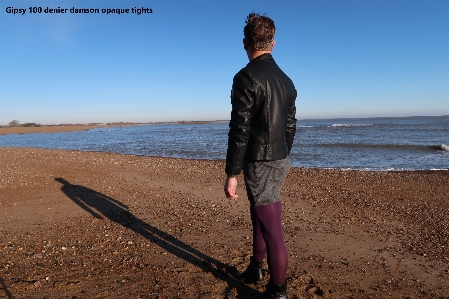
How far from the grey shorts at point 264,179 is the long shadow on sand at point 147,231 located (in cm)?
113

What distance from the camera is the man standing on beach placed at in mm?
2523

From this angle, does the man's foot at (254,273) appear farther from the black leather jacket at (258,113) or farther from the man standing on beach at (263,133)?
the black leather jacket at (258,113)

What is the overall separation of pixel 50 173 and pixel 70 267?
7.56m

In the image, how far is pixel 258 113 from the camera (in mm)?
2582

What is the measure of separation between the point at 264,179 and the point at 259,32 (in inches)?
47.0

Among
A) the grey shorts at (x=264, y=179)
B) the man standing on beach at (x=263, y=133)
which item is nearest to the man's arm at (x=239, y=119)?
the man standing on beach at (x=263, y=133)

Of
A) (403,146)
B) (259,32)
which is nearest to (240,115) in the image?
(259,32)

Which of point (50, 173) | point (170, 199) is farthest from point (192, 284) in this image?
point (50, 173)

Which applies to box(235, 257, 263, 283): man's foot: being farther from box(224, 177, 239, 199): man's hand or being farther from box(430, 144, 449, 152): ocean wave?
box(430, 144, 449, 152): ocean wave

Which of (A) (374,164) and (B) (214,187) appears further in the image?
(A) (374,164)

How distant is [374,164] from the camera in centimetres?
1653

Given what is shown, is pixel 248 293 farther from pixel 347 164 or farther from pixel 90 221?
pixel 347 164

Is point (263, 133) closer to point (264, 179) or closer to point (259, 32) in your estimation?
point (264, 179)

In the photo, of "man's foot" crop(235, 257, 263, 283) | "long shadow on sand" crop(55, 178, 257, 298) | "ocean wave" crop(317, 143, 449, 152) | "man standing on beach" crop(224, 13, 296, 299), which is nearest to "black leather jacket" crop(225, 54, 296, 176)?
"man standing on beach" crop(224, 13, 296, 299)
